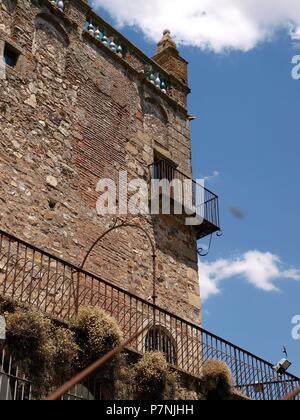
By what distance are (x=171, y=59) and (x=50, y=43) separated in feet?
18.2

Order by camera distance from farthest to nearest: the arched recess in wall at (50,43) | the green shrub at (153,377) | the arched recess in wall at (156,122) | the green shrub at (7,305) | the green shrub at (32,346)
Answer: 1. the arched recess in wall at (156,122)
2. the arched recess in wall at (50,43)
3. the green shrub at (153,377)
4. the green shrub at (7,305)
5. the green shrub at (32,346)

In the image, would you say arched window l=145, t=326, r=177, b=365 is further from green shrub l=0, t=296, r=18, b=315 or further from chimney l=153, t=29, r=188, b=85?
chimney l=153, t=29, r=188, b=85

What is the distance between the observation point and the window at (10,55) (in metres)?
14.8

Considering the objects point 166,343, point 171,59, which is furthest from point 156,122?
point 166,343

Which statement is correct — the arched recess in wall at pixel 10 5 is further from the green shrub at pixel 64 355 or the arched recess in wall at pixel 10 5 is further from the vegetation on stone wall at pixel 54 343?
the green shrub at pixel 64 355

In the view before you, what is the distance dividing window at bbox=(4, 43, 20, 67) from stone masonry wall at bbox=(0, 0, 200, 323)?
0.12 metres

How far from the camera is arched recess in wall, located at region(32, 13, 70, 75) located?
51.6 feet

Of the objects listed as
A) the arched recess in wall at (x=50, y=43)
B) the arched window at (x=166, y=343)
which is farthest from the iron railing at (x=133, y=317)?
the arched recess in wall at (x=50, y=43)

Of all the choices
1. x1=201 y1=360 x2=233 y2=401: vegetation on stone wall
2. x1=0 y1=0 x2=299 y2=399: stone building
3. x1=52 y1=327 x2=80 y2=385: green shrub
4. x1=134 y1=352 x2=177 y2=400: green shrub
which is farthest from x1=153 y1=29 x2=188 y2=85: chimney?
x1=52 y1=327 x2=80 y2=385: green shrub

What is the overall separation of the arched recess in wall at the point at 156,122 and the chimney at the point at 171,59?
6.14 ft

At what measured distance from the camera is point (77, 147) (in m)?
15.6

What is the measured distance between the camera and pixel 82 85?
16.5 m

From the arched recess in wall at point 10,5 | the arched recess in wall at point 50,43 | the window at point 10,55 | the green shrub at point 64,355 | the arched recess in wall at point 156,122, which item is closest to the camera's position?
the green shrub at point 64,355
